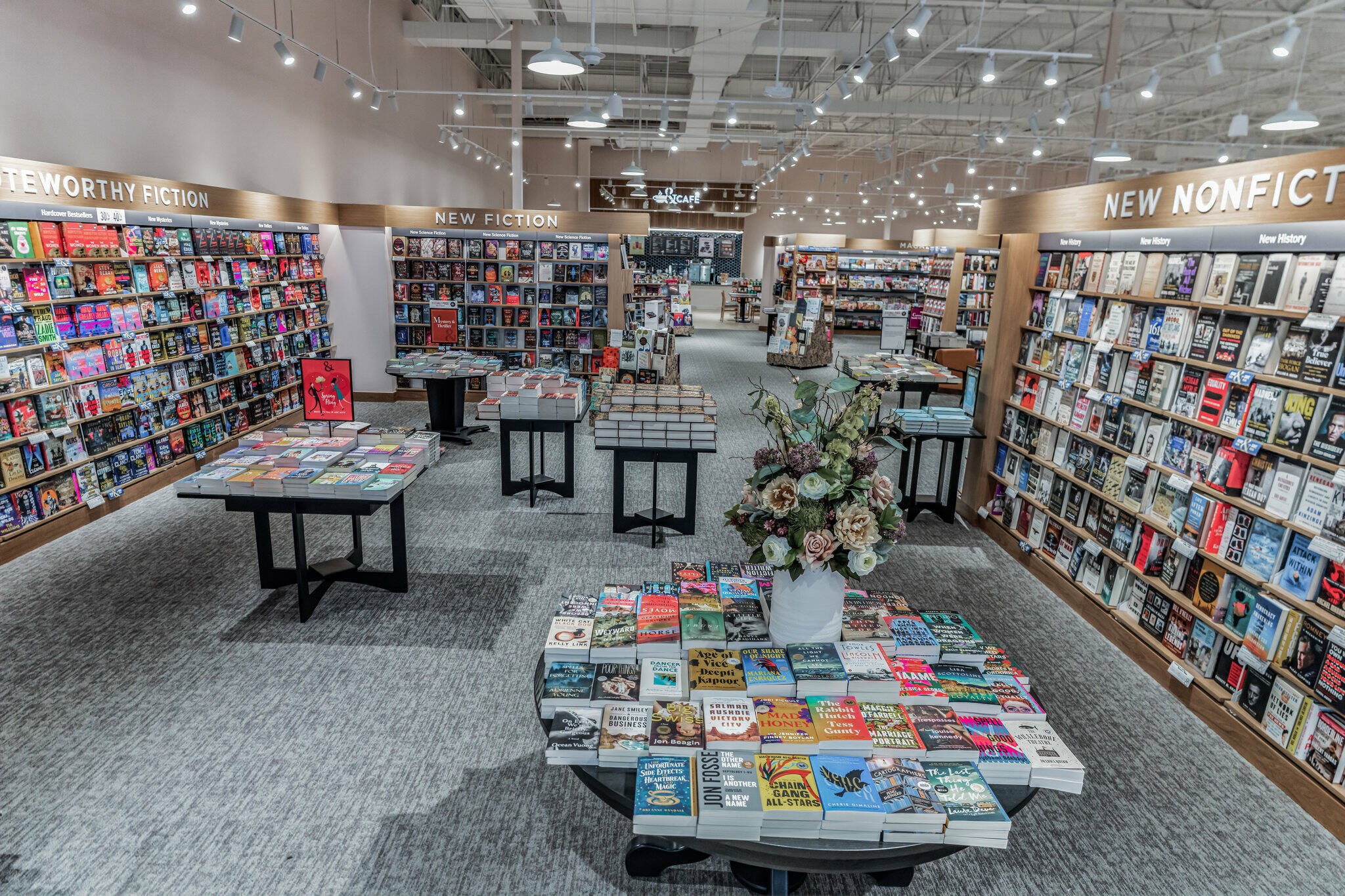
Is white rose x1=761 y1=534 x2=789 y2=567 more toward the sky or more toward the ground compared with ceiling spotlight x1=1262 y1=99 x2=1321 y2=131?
more toward the ground

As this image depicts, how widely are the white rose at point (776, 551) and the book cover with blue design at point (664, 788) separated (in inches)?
23.8

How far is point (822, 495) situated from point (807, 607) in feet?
1.31

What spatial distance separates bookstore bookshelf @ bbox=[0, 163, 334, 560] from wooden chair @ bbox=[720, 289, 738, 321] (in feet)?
56.1

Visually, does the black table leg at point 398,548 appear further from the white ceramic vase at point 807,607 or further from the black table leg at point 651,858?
the white ceramic vase at point 807,607

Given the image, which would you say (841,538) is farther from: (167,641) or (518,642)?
(167,641)

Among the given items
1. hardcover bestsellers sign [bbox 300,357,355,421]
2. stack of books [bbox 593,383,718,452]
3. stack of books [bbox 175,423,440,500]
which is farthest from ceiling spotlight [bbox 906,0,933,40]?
hardcover bestsellers sign [bbox 300,357,355,421]

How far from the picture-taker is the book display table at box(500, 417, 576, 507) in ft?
20.7

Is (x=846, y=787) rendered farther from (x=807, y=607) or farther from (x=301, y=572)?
(x=301, y=572)

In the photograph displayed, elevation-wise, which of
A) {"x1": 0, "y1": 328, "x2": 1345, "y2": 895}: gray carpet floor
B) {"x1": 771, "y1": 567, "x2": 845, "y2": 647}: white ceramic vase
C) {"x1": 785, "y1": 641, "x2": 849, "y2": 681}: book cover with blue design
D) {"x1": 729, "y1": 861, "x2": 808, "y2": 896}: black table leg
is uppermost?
{"x1": 771, "y1": 567, "x2": 845, "y2": 647}: white ceramic vase

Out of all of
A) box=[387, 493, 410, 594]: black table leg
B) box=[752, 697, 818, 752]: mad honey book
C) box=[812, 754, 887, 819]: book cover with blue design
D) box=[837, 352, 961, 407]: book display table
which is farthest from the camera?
box=[837, 352, 961, 407]: book display table

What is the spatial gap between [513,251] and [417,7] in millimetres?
6105

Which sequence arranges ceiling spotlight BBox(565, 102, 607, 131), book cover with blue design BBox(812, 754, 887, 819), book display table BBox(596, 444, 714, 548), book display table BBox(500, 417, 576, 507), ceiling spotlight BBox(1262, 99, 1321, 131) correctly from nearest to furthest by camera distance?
book cover with blue design BBox(812, 754, 887, 819)
book display table BBox(596, 444, 714, 548)
book display table BBox(500, 417, 576, 507)
ceiling spotlight BBox(1262, 99, 1321, 131)
ceiling spotlight BBox(565, 102, 607, 131)

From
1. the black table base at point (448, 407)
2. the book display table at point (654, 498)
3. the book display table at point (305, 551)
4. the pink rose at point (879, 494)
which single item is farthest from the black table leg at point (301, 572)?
the black table base at point (448, 407)

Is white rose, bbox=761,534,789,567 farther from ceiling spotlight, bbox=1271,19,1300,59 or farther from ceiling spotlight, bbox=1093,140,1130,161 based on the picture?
ceiling spotlight, bbox=1093,140,1130,161
